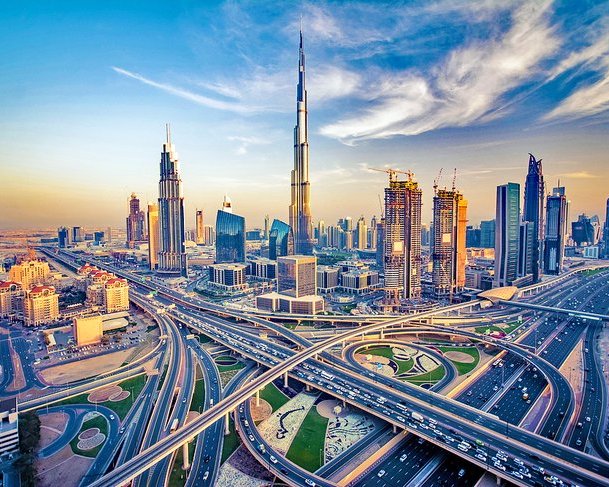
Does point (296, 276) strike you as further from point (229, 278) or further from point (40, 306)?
point (40, 306)

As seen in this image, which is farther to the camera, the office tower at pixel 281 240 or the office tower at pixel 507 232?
the office tower at pixel 281 240

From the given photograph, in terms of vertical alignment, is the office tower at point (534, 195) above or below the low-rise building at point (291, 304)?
above

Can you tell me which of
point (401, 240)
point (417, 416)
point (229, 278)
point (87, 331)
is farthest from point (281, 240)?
point (417, 416)

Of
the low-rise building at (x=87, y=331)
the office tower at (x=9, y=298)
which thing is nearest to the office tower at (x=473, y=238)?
the low-rise building at (x=87, y=331)

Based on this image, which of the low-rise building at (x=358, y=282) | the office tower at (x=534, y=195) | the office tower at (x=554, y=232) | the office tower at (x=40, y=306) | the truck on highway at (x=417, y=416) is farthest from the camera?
the office tower at (x=554, y=232)

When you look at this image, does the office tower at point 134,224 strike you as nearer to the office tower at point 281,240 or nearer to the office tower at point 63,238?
the office tower at point 63,238

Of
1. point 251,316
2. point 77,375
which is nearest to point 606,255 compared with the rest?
point 251,316
